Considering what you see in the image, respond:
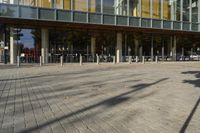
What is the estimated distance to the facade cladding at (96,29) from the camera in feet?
106

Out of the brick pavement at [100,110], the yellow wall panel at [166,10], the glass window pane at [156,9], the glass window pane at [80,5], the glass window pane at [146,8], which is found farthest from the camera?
the yellow wall panel at [166,10]

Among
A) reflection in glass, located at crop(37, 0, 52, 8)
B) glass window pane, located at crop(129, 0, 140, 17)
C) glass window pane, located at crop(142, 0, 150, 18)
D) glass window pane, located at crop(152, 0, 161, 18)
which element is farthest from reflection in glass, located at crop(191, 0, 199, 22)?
reflection in glass, located at crop(37, 0, 52, 8)

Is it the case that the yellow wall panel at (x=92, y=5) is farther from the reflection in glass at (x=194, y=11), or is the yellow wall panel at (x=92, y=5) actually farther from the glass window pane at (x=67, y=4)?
the reflection in glass at (x=194, y=11)

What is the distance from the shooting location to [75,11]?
111 feet

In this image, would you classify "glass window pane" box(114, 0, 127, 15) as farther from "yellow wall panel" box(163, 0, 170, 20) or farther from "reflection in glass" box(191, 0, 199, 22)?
"reflection in glass" box(191, 0, 199, 22)

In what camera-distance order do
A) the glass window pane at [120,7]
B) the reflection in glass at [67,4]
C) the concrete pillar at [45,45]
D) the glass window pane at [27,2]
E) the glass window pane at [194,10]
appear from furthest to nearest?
the glass window pane at [194,10]
the glass window pane at [120,7]
the reflection in glass at [67,4]
the concrete pillar at [45,45]
the glass window pane at [27,2]

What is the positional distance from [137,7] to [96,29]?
613 centimetres

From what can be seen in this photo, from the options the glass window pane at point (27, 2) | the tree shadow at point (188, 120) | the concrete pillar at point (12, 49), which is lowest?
the tree shadow at point (188, 120)

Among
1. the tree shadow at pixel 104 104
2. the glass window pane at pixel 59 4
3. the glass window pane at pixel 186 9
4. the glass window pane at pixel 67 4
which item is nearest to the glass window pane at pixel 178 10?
the glass window pane at pixel 186 9

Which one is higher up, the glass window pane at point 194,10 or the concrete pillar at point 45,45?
the glass window pane at point 194,10

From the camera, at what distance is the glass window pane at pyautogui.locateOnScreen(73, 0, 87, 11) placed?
3428 cm

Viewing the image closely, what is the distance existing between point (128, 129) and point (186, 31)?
124 feet

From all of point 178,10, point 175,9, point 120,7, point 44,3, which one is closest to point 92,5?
point 120,7

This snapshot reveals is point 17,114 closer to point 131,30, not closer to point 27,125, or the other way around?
point 27,125
